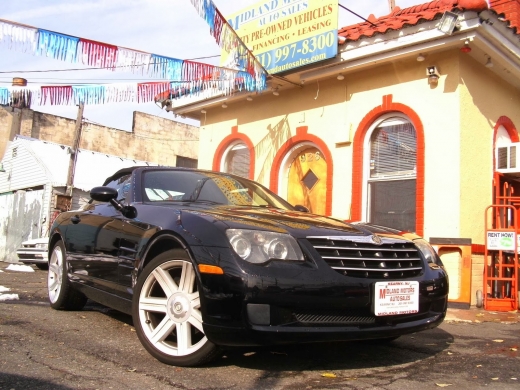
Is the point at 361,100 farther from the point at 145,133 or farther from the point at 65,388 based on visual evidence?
the point at 145,133

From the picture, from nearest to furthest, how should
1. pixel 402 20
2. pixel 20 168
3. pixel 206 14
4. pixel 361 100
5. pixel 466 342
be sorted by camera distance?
pixel 466 342 → pixel 206 14 → pixel 402 20 → pixel 361 100 → pixel 20 168

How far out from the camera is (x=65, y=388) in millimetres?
2830

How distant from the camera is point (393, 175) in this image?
8984 mm

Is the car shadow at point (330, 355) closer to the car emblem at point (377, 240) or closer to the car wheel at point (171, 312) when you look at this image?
the car wheel at point (171, 312)

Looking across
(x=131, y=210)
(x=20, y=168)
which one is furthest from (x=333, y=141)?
(x=20, y=168)

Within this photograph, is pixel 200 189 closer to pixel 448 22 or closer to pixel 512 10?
pixel 448 22

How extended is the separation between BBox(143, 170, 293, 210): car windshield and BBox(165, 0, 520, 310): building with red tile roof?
A: 3.98 meters

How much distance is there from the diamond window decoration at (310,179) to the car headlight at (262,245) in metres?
7.15

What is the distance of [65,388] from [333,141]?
752cm

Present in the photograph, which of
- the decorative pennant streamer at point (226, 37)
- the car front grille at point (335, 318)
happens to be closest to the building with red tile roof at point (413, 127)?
the decorative pennant streamer at point (226, 37)

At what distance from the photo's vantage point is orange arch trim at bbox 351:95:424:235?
8297mm

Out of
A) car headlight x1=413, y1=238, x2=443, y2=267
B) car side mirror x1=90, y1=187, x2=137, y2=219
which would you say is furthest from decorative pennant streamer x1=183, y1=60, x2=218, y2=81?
car headlight x1=413, y1=238, x2=443, y2=267

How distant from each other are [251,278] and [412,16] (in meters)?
6.89

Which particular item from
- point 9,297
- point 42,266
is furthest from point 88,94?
point 42,266
